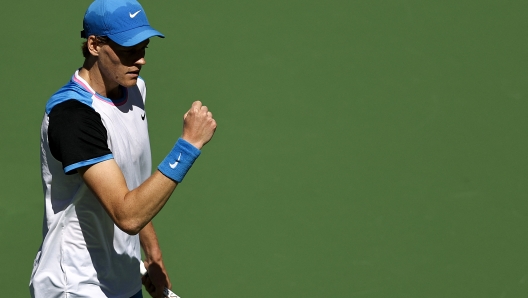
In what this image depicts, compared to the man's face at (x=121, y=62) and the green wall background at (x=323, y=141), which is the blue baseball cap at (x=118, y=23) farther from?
the green wall background at (x=323, y=141)

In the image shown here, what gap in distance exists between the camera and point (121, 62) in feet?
9.02

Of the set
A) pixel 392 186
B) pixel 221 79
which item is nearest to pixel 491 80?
pixel 392 186

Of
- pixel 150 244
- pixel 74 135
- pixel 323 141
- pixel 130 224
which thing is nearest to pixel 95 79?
pixel 74 135

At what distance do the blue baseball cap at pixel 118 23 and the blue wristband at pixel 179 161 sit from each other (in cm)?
33

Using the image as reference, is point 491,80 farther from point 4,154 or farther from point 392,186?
point 4,154

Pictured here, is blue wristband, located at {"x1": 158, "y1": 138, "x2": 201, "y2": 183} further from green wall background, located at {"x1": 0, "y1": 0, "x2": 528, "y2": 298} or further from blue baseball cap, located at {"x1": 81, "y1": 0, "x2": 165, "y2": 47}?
green wall background, located at {"x1": 0, "y1": 0, "x2": 528, "y2": 298}

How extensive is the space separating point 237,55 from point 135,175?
5.24 ft

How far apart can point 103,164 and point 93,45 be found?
1.29ft

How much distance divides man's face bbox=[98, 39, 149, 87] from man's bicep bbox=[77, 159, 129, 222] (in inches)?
11.8

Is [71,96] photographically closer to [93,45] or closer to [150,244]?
[93,45]

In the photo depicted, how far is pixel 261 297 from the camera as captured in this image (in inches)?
161

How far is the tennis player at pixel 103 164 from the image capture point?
2568 millimetres

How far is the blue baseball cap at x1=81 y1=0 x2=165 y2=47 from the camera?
2.70 metres

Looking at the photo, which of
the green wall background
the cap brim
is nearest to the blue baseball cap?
the cap brim
